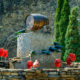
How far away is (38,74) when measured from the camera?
712 centimetres

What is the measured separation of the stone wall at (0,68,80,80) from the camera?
707cm

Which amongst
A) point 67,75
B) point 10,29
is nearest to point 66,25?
point 10,29

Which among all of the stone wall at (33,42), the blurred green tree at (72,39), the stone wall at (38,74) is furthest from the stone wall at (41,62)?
the blurred green tree at (72,39)

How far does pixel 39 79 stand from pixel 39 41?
75.9 inches

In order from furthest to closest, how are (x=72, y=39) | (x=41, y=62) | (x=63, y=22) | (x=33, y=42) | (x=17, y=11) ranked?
(x=17, y=11) → (x=63, y=22) → (x=72, y=39) → (x=33, y=42) → (x=41, y=62)

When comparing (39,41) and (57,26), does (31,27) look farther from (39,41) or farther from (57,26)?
(57,26)

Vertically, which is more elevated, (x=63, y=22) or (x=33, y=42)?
(x=33, y=42)

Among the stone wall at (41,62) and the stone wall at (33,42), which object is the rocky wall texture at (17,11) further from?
the stone wall at (41,62)

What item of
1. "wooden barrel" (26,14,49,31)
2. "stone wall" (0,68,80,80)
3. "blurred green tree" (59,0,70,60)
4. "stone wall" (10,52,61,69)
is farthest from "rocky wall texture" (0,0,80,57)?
"stone wall" (0,68,80,80)

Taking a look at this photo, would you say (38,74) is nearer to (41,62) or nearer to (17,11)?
(41,62)

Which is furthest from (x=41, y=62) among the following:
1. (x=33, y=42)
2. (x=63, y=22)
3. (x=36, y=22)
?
(x=63, y=22)

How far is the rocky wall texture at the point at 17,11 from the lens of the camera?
78.3 ft

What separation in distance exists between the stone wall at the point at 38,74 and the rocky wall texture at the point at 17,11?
16204mm

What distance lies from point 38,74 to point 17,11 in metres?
17.8
